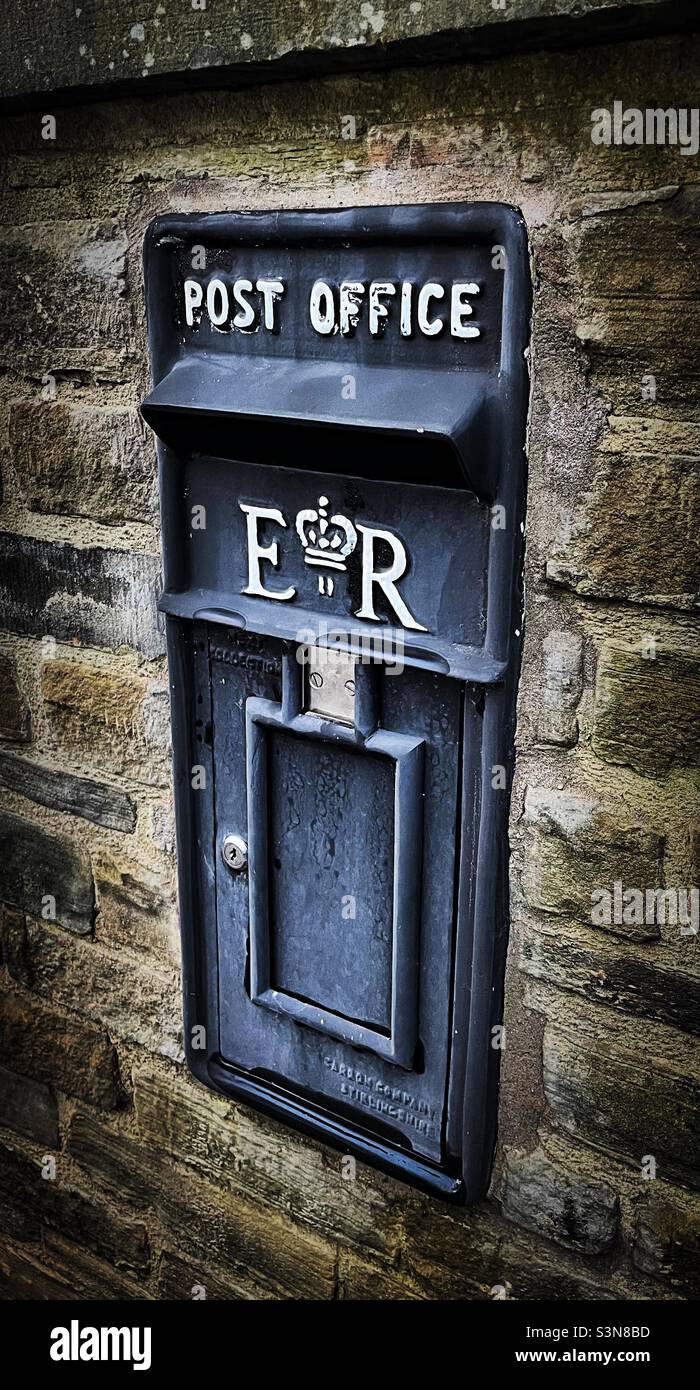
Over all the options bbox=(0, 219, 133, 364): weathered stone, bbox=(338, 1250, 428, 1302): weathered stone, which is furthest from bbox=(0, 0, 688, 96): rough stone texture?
bbox=(338, 1250, 428, 1302): weathered stone

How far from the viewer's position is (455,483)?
3.68 ft

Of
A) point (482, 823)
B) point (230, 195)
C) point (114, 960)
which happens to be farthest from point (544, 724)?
point (114, 960)

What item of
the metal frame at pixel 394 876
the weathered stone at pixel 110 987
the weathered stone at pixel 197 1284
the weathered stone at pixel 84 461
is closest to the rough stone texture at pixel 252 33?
the weathered stone at pixel 84 461

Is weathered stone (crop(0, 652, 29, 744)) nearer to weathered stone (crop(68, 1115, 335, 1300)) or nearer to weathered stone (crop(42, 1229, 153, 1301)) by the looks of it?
weathered stone (crop(68, 1115, 335, 1300))

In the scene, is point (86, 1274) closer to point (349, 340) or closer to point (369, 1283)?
point (369, 1283)

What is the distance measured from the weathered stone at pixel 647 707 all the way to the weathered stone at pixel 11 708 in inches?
35.5

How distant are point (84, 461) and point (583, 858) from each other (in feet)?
2.70

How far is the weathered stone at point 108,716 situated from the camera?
5.09 ft

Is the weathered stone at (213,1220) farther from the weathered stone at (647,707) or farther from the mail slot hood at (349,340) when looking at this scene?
the mail slot hood at (349,340)

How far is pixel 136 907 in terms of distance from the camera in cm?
166

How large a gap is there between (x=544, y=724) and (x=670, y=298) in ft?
1.45

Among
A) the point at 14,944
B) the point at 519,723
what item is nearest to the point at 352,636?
the point at 519,723
